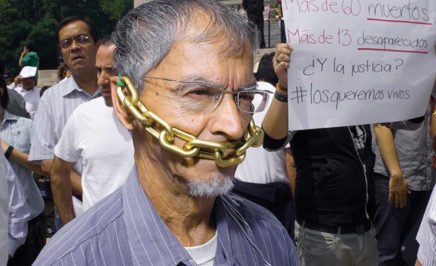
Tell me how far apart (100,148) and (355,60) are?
1.39 m

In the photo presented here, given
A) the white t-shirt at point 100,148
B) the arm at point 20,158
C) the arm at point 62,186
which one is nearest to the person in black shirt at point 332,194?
the white t-shirt at point 100,148

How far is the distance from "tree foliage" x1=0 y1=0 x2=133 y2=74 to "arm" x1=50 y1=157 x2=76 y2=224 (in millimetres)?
34023

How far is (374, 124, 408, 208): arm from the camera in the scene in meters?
4.68

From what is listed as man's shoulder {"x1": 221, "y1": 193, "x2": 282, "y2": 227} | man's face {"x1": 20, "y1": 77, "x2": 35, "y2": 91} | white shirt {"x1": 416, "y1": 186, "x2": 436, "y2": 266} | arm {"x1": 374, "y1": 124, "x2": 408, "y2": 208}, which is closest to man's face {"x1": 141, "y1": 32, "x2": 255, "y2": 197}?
man's shoulder {"x1": 221, "y1": 193, "x2": 282, "y2": 227}

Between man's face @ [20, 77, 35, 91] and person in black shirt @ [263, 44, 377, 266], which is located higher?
person in black shirt @ [263, 44, 377, 266]

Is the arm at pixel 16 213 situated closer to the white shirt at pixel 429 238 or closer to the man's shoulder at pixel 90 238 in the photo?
the white shirt at pixel 429 238

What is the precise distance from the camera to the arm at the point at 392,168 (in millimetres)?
4684

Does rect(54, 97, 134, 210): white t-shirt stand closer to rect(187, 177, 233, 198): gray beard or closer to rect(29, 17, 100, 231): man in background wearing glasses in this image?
rect(29, 17, 100, 231): man in background wearing glasses

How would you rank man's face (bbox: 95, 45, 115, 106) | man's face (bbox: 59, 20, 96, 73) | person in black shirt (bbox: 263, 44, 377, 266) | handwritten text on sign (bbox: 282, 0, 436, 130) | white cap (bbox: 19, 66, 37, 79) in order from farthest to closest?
white cap (bbox: 19, 66, 37, 79), man's face (bbox: 59, 20, 96, 73), man's face (bbox: 95, 45, 115, 106), person in black shirt (bbox: 263, 44, 377, 266), handwritten text on sign (bbox: 282, 0, 436, 130)

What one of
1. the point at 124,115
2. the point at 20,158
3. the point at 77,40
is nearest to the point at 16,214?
the point at 20,158

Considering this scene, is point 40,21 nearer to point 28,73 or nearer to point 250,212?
point 28,73

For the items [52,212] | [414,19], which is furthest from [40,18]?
[414,19]

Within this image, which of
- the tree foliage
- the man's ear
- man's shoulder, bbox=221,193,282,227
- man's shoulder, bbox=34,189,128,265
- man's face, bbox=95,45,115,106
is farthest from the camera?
the tree foliage

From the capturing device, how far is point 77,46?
186 inches
